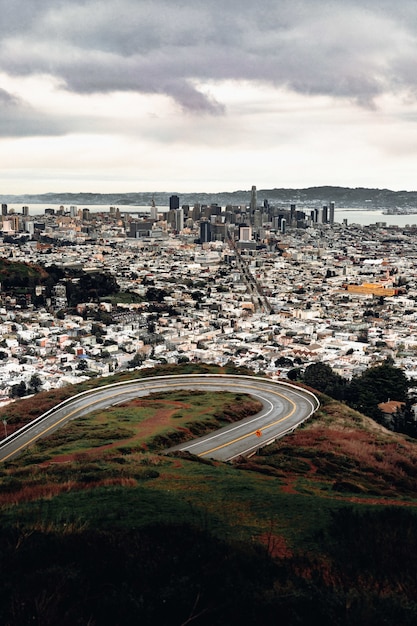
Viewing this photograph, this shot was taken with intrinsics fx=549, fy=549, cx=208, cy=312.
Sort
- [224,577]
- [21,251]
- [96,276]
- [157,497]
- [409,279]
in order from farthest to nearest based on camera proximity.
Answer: [21,251] < [409,279] < [96,276] < [157,497] < [224,577]

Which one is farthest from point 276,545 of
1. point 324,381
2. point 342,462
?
point 324,381

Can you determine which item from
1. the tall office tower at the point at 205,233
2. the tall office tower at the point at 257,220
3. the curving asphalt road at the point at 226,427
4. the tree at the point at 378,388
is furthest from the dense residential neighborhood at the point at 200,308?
the tall office tower at the point at 257,220

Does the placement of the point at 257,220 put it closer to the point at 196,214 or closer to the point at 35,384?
the point at 196,214

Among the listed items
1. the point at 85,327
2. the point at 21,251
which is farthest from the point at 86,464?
the point at 21,251

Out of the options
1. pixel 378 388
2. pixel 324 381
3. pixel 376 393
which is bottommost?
pixel 324 381

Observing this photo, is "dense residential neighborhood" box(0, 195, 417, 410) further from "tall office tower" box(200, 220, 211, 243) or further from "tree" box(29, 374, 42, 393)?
"tall office tower" box(200, 220, 211, 243)

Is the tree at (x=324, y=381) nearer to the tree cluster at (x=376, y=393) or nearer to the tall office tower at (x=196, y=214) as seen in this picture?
the tree cluster at (x=376, y=393)

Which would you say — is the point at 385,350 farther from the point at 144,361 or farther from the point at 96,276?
the point at 96,276
